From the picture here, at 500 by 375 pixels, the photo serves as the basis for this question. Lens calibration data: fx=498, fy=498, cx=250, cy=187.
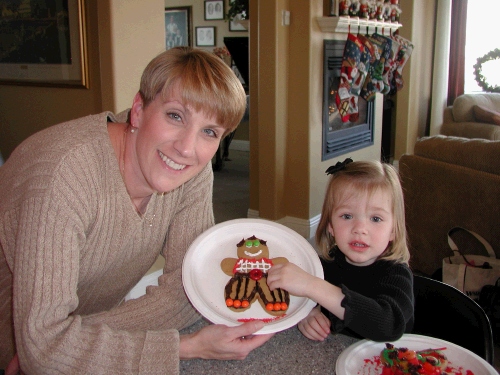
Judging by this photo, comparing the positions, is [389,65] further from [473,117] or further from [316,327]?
[316,327]

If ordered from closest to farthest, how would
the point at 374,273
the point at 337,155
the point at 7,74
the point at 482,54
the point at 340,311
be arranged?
1. the point at 340,311
2. the point at 374,273
3. the point at 7,74
4. the point at 337,155
5. the point at 482,54

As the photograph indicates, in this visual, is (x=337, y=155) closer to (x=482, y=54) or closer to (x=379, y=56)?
(x=379, y=56)

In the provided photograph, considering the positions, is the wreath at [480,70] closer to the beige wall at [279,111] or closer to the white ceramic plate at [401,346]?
the beige wall at [279,111]

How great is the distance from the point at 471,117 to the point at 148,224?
5.99 metres

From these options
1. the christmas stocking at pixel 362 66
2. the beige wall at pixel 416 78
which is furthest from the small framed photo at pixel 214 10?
the christmas stocking at pixel 362 66

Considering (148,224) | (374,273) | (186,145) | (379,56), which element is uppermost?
(379,56)

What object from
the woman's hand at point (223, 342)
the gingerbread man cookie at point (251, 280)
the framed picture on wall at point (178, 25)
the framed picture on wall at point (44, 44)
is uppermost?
the framed picture on wall at point (178, 25)

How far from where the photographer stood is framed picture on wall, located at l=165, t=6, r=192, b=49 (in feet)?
25.5

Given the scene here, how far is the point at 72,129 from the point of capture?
3.62 feet

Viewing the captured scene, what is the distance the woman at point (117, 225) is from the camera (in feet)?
2.96

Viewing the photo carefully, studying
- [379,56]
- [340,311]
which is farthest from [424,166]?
[340,311]

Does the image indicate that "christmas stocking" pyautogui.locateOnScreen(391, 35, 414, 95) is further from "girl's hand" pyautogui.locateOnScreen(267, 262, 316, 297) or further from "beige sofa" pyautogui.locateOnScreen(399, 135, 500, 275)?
"girl's hand" pyautogui.locateOnScreen(267, 262, 316, 297)

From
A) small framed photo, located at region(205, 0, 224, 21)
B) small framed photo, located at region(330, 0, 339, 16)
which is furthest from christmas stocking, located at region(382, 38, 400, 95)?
small framed photo, located at region(205, 0, 224, 21)

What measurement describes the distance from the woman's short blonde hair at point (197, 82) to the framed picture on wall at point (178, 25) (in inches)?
275
